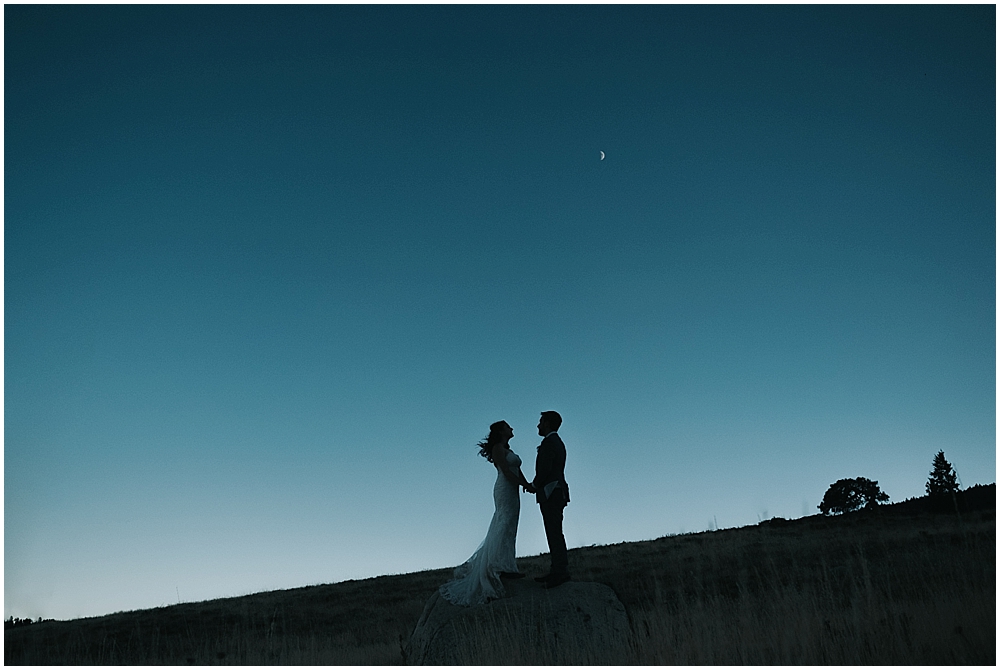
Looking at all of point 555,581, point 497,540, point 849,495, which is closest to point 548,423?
point 497,540

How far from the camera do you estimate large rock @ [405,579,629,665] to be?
25.3 ft

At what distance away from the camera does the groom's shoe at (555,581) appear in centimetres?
954

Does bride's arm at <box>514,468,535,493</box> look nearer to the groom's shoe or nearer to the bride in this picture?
the bride

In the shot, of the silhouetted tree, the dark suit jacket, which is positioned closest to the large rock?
the dark suit jacket

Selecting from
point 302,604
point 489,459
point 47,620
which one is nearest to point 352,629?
point 302,604

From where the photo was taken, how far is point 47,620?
28.6m

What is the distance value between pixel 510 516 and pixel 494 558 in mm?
681

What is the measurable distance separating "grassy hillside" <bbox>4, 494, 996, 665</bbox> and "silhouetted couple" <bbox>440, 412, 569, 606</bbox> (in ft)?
4.66

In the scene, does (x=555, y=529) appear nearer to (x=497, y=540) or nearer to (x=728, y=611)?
Result: (x=497, y=540)

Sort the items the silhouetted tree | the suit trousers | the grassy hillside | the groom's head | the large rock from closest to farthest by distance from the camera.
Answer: the grassy hillside, the large rock, the suit trousers, the groom's head, the silhouetted tree

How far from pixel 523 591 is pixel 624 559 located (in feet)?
61.0

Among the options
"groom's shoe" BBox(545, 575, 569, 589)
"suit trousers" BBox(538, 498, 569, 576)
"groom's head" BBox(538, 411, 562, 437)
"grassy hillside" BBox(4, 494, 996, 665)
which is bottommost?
"grassy hillside" BBox(4, 494, 996, 665)

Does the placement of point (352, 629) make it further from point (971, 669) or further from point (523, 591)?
point (971, 669)

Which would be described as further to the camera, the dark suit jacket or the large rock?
the dark suit jacket
